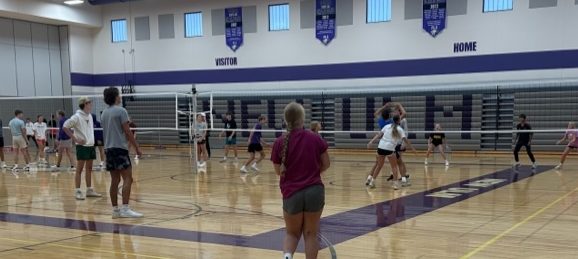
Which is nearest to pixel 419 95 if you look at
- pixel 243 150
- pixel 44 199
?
pixel 243 150

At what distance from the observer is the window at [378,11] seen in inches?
807

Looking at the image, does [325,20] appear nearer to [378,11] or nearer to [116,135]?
[378,11]

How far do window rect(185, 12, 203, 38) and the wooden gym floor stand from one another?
12927 mm

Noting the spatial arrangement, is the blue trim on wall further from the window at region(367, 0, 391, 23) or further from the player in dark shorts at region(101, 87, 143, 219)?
the player in dark shorts at region(101, 87, 143, 219)

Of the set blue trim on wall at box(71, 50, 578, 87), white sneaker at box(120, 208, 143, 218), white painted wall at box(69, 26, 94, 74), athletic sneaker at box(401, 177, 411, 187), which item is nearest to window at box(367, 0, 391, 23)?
blue trim on wall at box(71, 50, 578, 87)

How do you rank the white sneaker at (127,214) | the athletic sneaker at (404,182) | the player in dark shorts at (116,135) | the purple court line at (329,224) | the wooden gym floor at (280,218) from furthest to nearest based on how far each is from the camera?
the athletic sneaker at (404,182) < the white sneaker at (127,214) < the player in dark shorts at (116,135) < the purple court line at (329,224) < the wooden gym floor at (280,218)

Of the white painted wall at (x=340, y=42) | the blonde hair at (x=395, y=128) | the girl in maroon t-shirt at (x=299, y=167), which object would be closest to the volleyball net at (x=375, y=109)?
the white painted wall at (x=340, y=42)

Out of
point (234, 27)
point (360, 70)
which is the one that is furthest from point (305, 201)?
point (234, 27)

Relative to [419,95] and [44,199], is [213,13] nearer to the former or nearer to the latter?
[419,95]

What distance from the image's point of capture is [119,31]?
2655 centimetres

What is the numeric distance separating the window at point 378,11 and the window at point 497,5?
354 cm

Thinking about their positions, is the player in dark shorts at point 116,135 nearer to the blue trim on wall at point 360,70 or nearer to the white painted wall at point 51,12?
the blue trim on wall at point 360,70

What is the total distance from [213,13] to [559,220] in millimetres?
19420

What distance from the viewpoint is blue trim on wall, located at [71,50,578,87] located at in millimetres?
18094
